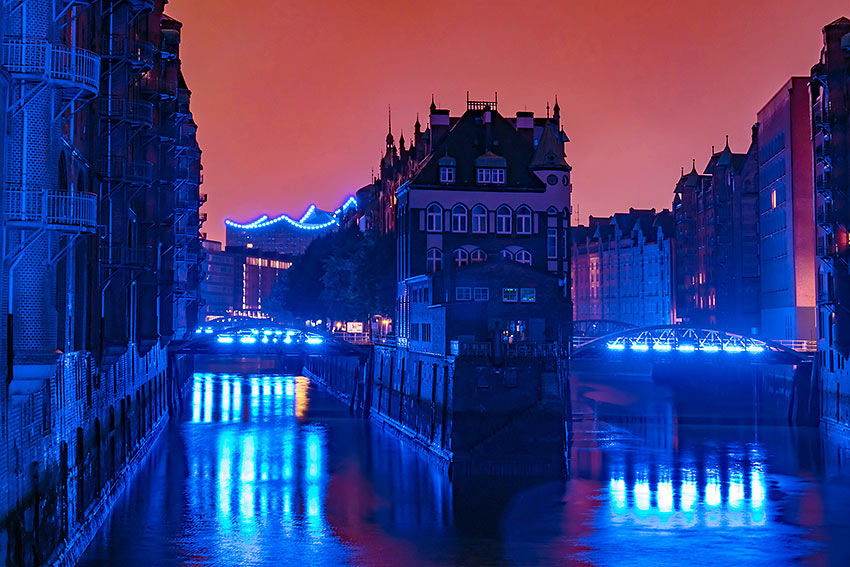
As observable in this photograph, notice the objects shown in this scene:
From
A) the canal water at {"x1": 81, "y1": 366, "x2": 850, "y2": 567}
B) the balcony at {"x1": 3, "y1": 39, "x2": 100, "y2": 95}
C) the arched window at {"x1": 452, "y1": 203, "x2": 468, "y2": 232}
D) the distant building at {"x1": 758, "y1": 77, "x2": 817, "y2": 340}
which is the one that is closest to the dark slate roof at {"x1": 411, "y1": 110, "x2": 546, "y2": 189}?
the arched window at {"x1": 452, "y1": 203, "x2": 468, "y2": 232}

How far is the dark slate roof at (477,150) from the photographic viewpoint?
8412 centimetres

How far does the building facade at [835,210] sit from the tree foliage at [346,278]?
124 feet

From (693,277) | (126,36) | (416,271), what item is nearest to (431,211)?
(416,271)

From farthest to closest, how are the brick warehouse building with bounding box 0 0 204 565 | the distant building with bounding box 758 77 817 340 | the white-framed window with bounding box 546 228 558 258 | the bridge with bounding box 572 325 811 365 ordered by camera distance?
1. the distant building with bounding box 758 77 817 340
2. the white-framed window with bounding box 546 228 558 258
3. the bridge with bounding box 572 325 811 365
4. the brick warehouse building with bounding box 0 0 204 565

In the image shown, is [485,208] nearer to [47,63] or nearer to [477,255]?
[477,255]

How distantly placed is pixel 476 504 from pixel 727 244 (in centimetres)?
7369

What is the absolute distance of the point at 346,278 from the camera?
110000mm

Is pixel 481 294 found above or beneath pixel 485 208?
beneath

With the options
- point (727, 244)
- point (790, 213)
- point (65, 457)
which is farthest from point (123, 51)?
point (727, 244)

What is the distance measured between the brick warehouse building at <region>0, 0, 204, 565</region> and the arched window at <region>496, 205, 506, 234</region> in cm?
2796

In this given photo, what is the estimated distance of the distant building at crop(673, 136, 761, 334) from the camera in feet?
370

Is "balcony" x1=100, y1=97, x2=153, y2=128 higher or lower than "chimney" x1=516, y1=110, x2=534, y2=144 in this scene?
lower

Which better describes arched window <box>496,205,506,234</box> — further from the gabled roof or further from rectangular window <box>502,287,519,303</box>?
rectangular window <box>502,287,519,303</box>

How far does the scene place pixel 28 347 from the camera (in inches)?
1150
